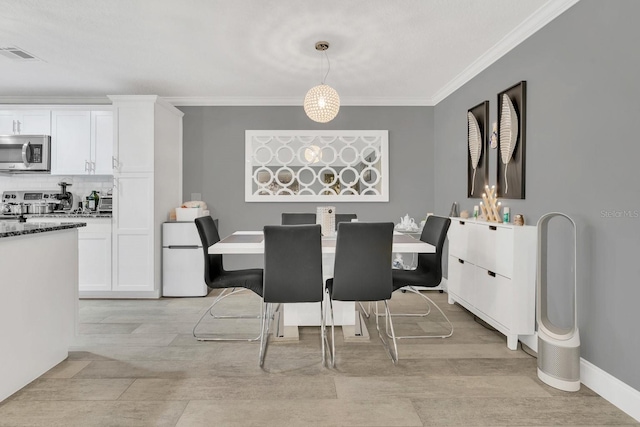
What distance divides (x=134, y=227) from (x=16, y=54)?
1.90 m

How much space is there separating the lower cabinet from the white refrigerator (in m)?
0.59

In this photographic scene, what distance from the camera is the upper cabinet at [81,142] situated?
Result: 429cm

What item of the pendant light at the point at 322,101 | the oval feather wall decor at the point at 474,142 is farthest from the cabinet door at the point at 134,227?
the oval feather wall decor at the point at 474,142

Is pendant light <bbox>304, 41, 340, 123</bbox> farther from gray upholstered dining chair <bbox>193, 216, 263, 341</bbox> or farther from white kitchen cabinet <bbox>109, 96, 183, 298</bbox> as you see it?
white kitchen cabinet <bbox>109, 96, 183, 298</bbox>

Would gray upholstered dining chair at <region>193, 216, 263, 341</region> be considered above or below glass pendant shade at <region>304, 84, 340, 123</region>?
below

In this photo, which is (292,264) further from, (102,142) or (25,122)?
(25,122)

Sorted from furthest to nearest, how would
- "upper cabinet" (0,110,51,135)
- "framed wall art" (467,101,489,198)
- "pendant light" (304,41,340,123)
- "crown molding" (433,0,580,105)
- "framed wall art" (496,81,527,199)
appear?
1. "upper cabinet" (0,110,51,135)
2. "framed wall art" (467,101,489,198)
3. "pendant light" (304,41,340,123)
4. "framed wall art" (496,81,527,199)
5. "crown molding" (433,0,580,105)

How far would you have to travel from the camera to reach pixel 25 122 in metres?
4.29

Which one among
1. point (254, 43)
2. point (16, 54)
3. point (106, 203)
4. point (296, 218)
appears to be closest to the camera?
point (254, 43)

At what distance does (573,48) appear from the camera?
2.29m

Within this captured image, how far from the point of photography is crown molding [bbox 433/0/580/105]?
7.98ft

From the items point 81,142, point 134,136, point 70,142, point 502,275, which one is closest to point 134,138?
point 134,136

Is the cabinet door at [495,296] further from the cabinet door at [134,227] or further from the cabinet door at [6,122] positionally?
the cabinet door at [6,122]

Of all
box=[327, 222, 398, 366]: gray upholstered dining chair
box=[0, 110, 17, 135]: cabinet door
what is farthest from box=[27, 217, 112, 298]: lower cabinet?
box=[327, 222, 398, 366]: gray upholstered dining chair
